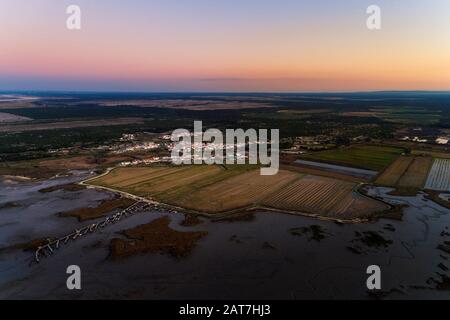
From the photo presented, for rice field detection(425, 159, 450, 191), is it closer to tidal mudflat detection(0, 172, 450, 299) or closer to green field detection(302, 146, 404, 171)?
green field detection(302, 146, 404, 171)

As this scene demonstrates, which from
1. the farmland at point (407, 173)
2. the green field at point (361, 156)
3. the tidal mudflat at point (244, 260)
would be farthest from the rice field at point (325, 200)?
the green field at point (361, 156)

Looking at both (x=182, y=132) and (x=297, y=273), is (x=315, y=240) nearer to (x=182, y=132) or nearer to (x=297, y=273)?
(x=297, y=273)

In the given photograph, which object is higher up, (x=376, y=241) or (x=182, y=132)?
(x=182, y=132)

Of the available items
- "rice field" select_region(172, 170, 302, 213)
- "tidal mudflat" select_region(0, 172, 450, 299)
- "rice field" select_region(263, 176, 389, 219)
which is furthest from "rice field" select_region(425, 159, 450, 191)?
"rice field" select_region(172, 170, 302, 213)

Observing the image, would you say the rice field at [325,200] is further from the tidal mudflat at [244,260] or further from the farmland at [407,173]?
the farmland at [407,173]
